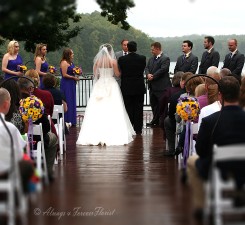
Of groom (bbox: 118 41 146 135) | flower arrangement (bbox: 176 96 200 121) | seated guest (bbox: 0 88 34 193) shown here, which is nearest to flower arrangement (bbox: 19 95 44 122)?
flower arrangement (bbox: 176 96 200 121)

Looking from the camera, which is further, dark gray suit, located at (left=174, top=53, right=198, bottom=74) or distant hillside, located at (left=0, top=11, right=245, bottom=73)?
distant hillside, located at (left=0, top=11, right=245, bottom=73)

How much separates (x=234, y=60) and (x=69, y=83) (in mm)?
3690

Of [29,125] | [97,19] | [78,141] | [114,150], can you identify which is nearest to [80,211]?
[29,125]

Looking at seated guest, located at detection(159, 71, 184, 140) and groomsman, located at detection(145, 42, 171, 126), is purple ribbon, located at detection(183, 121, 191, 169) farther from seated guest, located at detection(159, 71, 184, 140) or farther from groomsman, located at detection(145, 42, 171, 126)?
groomsman, located at detection(145, 42, 171, 126)

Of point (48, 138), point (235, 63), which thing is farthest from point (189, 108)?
point (235, 63)

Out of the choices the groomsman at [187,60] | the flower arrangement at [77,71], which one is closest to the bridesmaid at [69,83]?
the flower arrangement at [77,71]

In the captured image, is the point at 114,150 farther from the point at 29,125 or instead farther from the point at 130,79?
the point at 29,125

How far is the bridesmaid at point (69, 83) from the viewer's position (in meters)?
18.8

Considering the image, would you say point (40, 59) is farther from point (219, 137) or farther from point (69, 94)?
point (219, 137)

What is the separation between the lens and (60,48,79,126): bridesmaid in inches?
739

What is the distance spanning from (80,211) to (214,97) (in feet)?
8.56

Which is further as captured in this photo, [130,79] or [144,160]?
[130,79]

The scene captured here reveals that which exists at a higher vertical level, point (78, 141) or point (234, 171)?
point (234, 171)

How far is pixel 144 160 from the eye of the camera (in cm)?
1352
